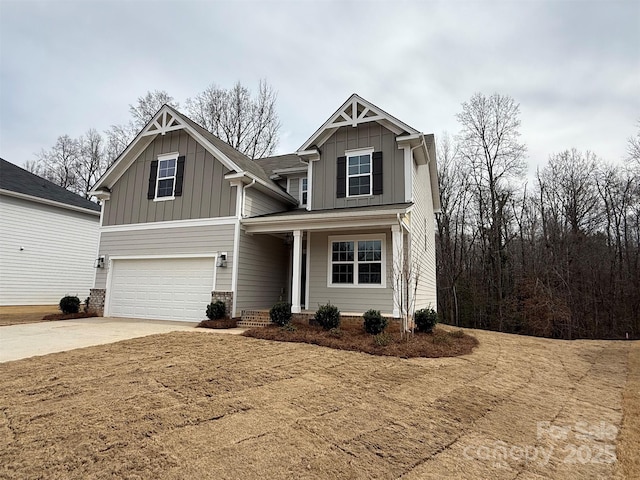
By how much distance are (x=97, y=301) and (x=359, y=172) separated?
1032 centimetres

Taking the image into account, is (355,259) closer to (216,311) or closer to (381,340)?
(381,340)

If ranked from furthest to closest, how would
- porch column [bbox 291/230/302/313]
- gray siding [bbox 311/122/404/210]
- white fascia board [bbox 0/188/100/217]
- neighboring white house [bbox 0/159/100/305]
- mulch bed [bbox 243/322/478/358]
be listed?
neighboring white house [bbox 0/159/100/305] < white fascia board [bbox 0/188/100/217] < gray siding [bbox 311/122/404/210] < porch column [bbox 291/230/302/313] < mulch bed [bbox 243/322/478/358]

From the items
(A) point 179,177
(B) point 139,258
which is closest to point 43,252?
(B) point 139,258

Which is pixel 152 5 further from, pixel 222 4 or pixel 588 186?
pixel 588 186

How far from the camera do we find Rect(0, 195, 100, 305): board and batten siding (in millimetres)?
14594

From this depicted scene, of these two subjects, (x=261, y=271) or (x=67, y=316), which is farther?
(x=261, y=271)

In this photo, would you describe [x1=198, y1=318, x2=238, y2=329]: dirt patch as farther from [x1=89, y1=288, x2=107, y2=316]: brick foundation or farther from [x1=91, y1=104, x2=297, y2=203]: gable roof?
[x1=89, y1=288, x2=107, y2=316]: brick foundation

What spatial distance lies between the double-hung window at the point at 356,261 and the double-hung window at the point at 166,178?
604 cm

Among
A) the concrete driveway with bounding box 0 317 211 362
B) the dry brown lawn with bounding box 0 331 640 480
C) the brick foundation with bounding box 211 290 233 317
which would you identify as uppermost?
the brick foundation with bounding box 211 290 233 317

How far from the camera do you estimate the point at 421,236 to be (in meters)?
12.9

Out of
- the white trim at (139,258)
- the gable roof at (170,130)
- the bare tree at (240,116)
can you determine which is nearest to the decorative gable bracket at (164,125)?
the gable roof at (170,130)

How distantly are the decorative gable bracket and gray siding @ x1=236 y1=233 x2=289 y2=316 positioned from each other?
480cm

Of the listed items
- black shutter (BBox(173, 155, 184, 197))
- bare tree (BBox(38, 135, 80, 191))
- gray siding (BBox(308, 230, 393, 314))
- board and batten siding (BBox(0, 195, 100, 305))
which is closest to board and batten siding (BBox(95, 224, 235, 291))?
black shutter (BBox(173, 155, 184, 197))

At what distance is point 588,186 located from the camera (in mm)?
19938
